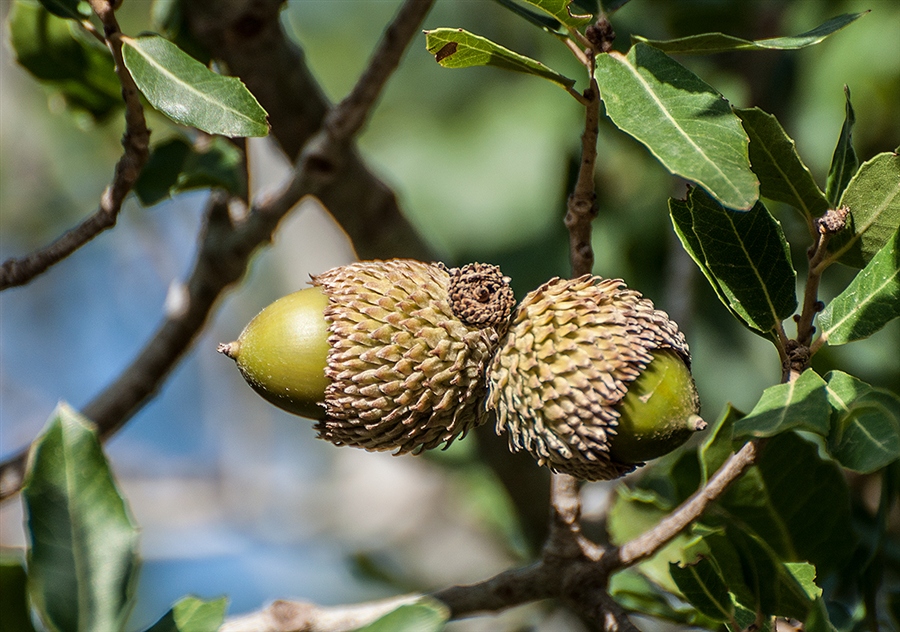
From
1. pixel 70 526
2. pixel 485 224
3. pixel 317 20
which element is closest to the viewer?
pixel 70 526

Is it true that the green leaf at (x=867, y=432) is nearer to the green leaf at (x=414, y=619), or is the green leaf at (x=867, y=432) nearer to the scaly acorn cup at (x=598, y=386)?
the scaly acorn cup at (x=598, y=386)

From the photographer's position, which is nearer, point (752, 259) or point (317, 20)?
point (752, 259)

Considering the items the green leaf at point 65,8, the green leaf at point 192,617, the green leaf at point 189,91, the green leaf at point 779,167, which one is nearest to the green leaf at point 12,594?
the green leaf at point 192,617

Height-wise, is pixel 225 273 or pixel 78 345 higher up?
pixel 225 273

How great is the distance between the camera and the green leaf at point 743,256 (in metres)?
1.20

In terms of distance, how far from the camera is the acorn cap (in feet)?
4.24

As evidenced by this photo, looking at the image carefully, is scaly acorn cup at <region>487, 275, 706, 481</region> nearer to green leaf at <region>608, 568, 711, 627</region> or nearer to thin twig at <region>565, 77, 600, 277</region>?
thin twig at <region>565, 77, 600, 277</region>

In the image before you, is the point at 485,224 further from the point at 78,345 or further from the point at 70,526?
the point at 78,345

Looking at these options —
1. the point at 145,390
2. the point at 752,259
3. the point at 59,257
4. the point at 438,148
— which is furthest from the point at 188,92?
the point at 438,148

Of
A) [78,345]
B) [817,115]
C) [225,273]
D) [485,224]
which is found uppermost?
[817,115]

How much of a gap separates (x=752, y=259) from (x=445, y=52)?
1.72 feet

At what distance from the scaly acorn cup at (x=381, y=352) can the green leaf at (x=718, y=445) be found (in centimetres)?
38

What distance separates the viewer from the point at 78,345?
6816mm

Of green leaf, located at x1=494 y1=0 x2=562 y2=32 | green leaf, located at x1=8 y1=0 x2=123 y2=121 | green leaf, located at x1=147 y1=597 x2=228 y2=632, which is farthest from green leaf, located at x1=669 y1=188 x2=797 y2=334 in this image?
green leaf, located at x1=8 y1=0 x2=123 y2=121
